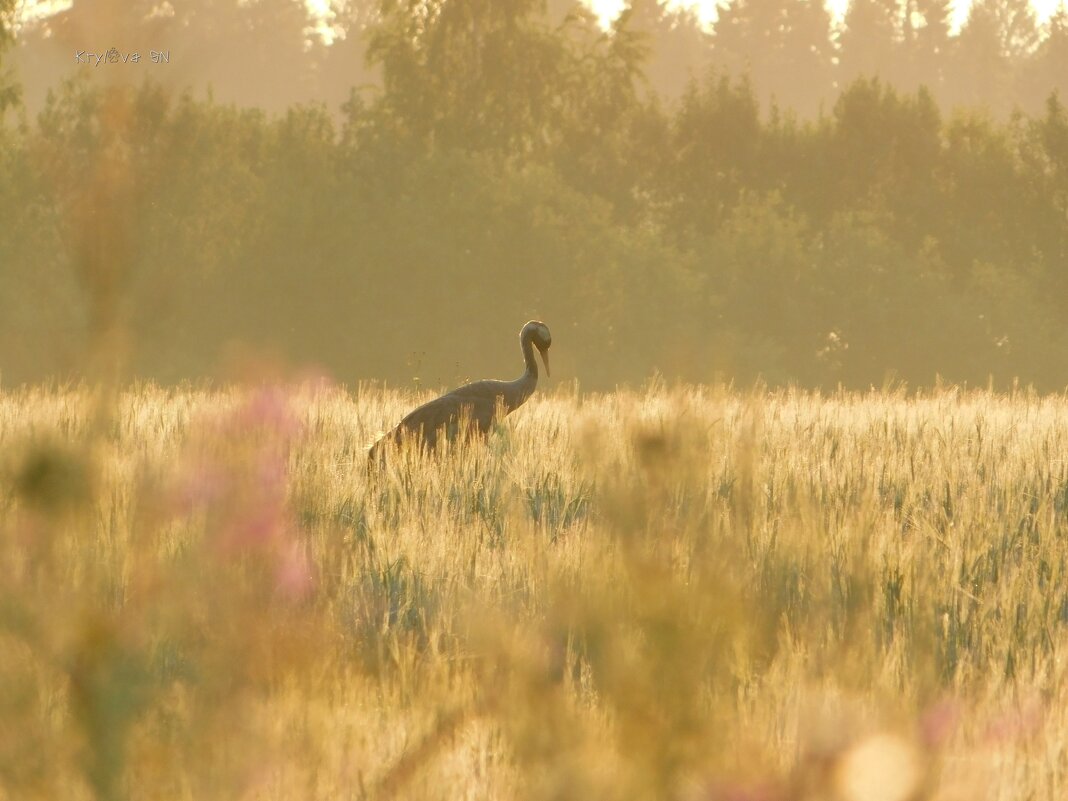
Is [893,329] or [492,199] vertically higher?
[492,199]

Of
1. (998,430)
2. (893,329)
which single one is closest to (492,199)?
(893,329)

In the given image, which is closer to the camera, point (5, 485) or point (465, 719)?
point (465, 719)

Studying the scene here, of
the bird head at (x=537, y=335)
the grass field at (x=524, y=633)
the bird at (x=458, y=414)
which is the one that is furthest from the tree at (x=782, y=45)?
the grass field at (x=524, y=633)

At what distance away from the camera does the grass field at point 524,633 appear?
323cm

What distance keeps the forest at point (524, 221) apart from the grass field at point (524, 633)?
25.4 metres

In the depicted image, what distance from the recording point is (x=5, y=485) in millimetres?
6277

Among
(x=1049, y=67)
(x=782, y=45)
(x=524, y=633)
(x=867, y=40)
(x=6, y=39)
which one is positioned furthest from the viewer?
(x=867, y=40)

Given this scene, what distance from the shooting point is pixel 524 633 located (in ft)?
14.8

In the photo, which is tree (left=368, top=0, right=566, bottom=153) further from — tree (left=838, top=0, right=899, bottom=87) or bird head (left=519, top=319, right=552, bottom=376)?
tree (left=838, top=0, right=899, bottom=87)

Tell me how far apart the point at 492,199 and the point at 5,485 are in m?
29.1

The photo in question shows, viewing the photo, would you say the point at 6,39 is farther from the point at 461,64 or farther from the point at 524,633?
the point at 524,633

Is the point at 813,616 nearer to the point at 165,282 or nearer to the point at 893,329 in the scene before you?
the point at 165,282

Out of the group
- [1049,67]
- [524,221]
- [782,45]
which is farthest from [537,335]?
[782,45]

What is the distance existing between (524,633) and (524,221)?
3103cm
